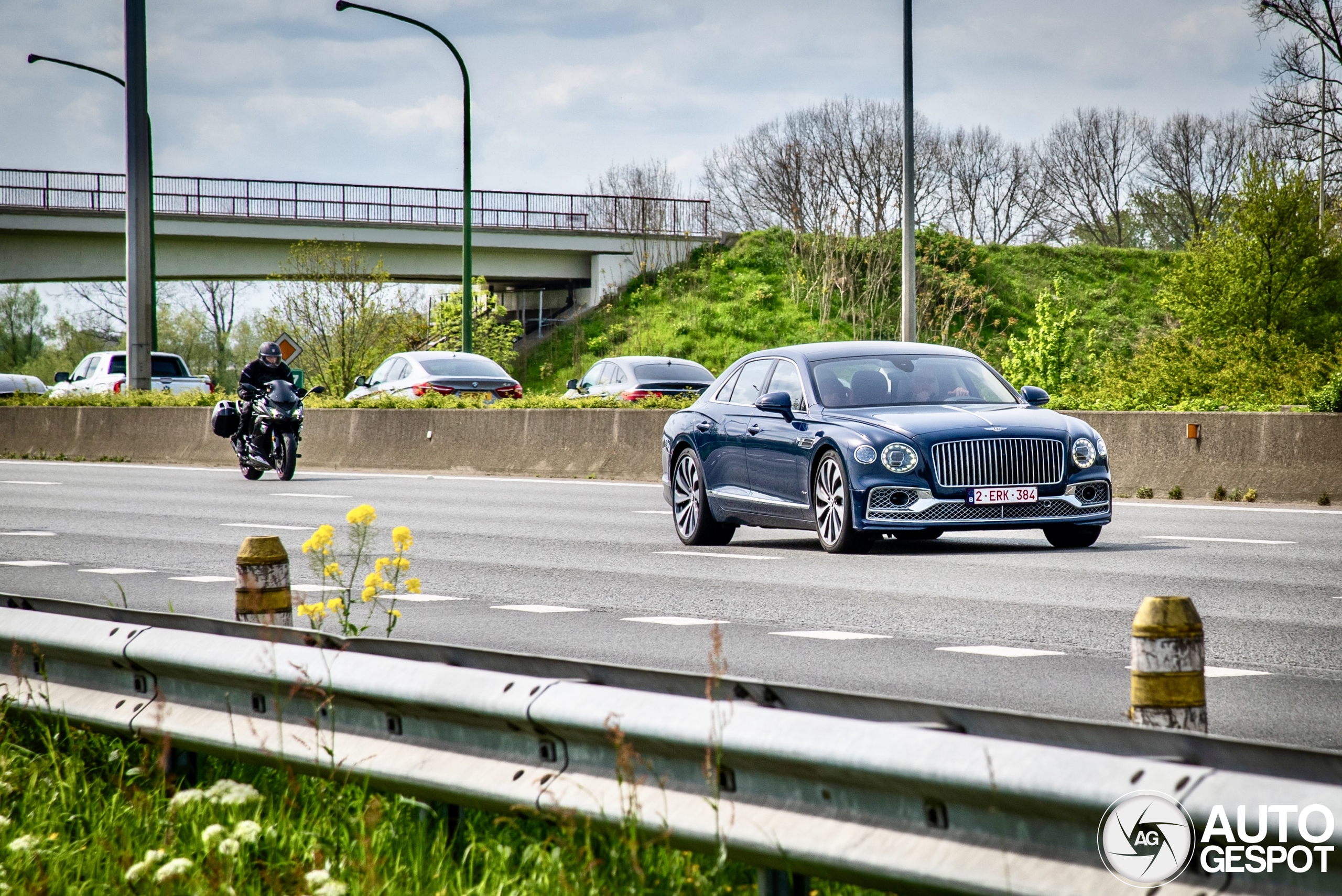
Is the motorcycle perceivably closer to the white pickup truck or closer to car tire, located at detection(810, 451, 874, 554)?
car tire, located at detection(810, 451, 874, 554)

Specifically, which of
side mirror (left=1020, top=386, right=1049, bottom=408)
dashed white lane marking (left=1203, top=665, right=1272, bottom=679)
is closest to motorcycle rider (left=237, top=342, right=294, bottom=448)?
side mirror (left=1020, top=386, right=1049, bottom=408)

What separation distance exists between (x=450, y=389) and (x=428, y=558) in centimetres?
1633

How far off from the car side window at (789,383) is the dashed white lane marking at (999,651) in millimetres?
5259

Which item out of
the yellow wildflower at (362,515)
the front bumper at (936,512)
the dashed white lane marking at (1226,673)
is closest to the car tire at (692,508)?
the front bumper at (936,512)

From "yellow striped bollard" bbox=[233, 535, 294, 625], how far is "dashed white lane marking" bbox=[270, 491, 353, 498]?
1391 centimetres

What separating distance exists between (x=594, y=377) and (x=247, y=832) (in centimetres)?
2786

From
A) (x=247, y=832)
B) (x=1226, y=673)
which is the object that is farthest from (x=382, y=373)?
(x=247, y=832)

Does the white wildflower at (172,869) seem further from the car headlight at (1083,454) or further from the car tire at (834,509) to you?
the car headlight at (1083,454)

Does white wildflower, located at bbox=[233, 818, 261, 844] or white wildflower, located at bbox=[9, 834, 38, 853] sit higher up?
white wildflower, located at bbox=[233, 818, 261, 844]

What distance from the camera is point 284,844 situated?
432 cm

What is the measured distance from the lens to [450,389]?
1139 inches

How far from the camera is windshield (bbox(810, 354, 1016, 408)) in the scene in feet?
43.6

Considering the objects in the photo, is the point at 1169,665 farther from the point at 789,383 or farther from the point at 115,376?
the point at 115,376

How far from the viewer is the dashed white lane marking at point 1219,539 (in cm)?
1320
